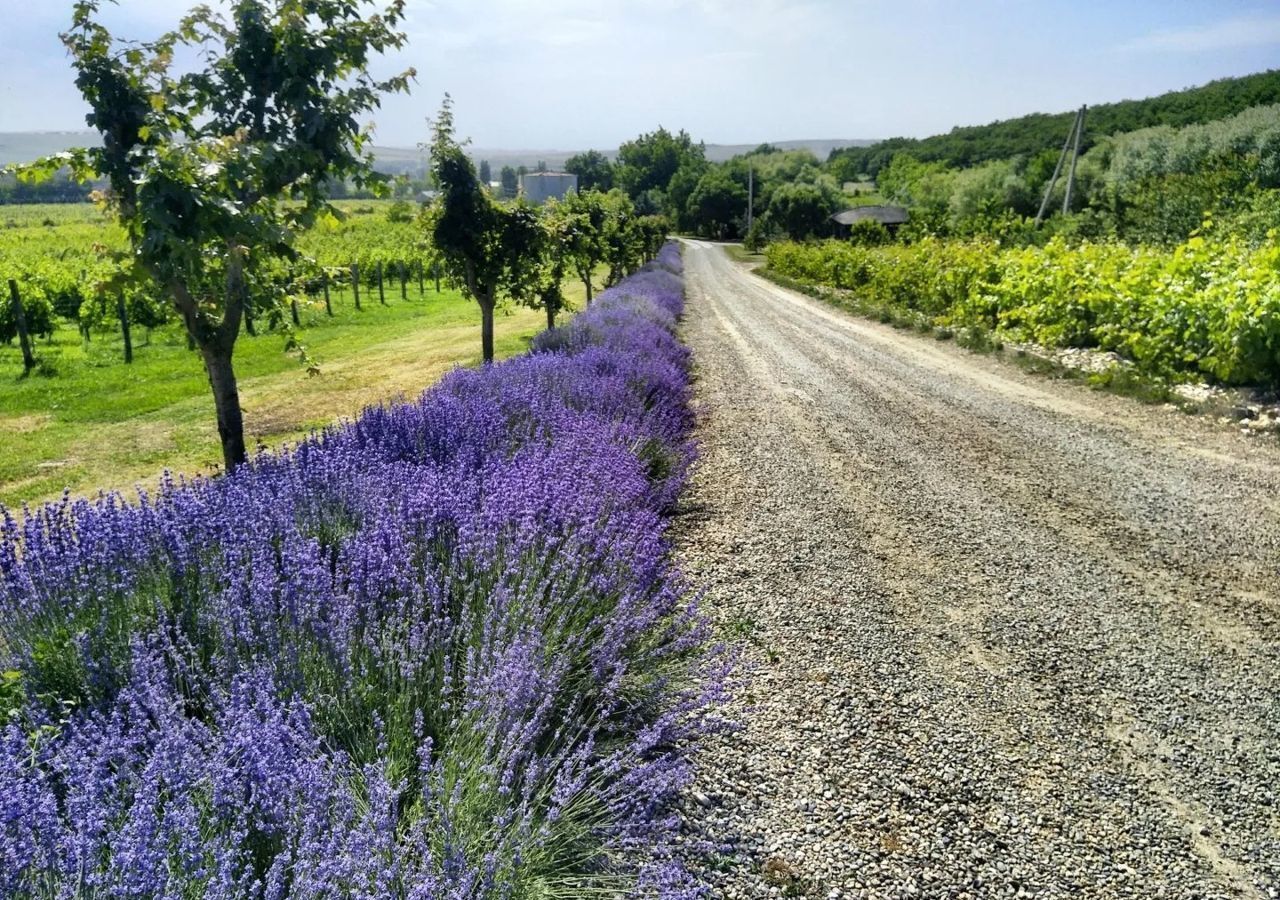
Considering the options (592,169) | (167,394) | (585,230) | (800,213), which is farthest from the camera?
(592,169)

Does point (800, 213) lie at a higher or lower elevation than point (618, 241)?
higher

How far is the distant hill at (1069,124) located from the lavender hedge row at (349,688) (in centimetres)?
6312

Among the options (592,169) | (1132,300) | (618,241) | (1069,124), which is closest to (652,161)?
(592,169)

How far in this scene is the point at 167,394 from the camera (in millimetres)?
10781

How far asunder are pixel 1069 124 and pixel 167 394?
95.1 m

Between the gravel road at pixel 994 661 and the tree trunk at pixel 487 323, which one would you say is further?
the tree trunk at pixel 487 323

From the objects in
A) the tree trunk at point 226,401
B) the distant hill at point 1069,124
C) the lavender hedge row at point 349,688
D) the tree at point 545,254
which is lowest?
the lavender hedge row at point 349,688

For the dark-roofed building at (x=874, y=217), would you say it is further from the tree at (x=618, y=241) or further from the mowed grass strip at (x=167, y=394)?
the mowed grass strip at (x=167, y=394)

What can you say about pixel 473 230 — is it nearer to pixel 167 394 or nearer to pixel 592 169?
pixel 167 394

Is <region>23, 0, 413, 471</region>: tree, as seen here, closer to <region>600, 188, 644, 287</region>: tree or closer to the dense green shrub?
the dense green shrub

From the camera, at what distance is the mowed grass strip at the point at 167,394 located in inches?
293

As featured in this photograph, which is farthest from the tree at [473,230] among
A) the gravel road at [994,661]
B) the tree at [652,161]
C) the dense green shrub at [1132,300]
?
the tree at [652,161]

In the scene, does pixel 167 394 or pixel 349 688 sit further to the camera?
pixel 167 394

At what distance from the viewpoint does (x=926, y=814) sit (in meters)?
2.59
